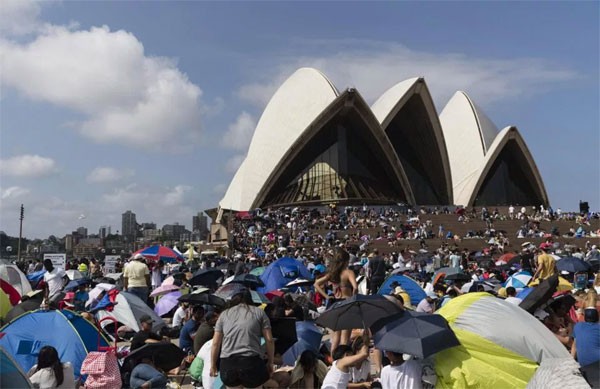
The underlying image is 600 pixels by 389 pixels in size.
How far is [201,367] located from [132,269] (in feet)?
16.8

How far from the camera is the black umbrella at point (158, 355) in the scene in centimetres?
499

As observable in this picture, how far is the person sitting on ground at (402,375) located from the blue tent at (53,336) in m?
3.28

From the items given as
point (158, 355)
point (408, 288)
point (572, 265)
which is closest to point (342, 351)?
point (158, 355)

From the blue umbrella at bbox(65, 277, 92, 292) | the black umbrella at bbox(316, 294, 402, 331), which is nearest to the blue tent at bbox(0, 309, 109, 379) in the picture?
the black umbrella at bbox(316, 294, 402, 331)

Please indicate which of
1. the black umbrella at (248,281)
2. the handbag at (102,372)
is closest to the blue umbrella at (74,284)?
the black umbrella at (248,281)

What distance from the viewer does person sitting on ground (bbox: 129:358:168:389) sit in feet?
15.4

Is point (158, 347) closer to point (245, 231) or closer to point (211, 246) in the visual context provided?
point (245, 231)

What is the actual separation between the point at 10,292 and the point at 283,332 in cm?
581

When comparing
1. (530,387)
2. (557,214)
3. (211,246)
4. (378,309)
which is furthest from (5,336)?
(557,214)

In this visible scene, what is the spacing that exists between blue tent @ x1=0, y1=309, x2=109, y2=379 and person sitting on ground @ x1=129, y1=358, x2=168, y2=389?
5.24ft

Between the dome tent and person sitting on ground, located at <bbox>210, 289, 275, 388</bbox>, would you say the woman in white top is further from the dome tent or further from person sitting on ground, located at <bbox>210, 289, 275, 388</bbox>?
the dome tent

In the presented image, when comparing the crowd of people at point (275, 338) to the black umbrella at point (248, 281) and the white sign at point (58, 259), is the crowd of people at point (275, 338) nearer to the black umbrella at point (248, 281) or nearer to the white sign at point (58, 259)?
the black umbrella at point (248, 281)

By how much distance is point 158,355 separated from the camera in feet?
16.4

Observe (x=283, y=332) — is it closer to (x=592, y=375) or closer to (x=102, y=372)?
(x=102, y=372)
